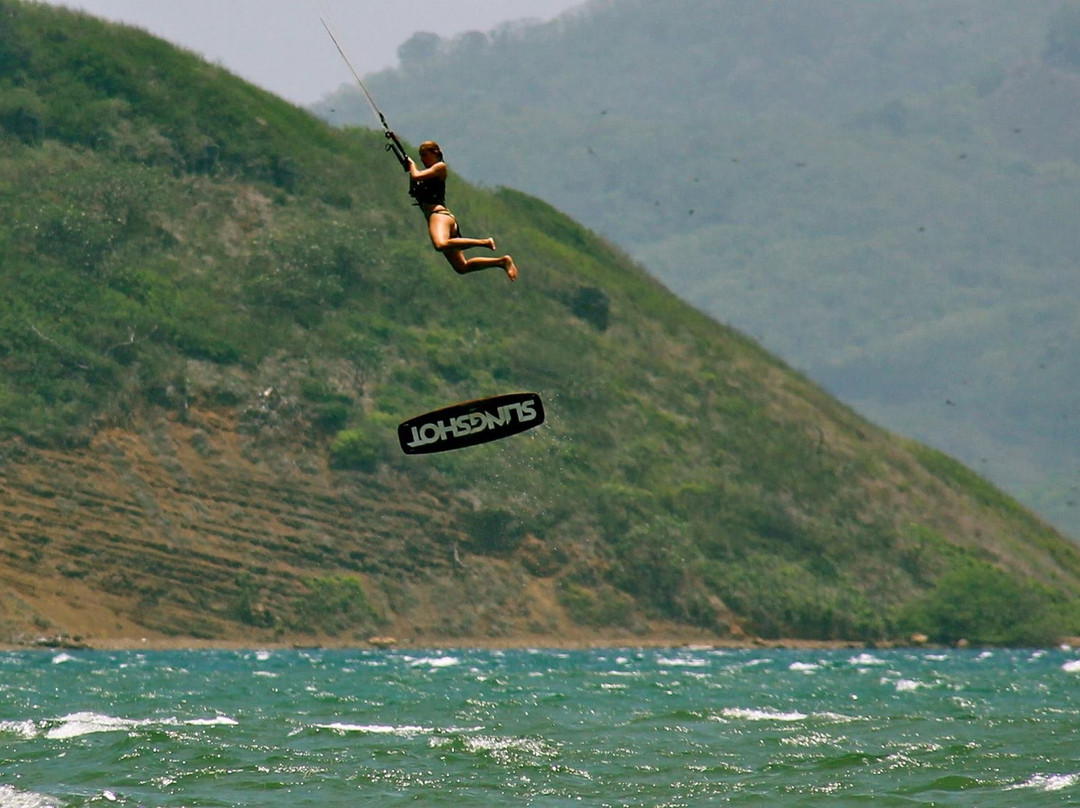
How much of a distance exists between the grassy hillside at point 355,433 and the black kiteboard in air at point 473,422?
38.2 metres

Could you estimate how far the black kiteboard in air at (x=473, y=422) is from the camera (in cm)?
2052

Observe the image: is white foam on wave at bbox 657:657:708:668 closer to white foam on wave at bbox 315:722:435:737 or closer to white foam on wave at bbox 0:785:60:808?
white foam on wave at bbox 315:722:435:737

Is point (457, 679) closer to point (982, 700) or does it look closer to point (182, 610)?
point (982, 700)

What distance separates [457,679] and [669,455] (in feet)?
120

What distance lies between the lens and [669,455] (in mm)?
78188

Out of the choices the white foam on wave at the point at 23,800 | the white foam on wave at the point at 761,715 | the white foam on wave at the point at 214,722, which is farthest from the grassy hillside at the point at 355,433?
the white foam on wave at the point at 23,800

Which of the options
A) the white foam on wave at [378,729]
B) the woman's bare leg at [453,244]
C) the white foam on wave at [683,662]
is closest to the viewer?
the woman's bare leg at [453,244]

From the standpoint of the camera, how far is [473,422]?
68.1 ft

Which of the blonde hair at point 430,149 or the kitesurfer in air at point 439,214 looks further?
the kitesurfer in air at point 439,214

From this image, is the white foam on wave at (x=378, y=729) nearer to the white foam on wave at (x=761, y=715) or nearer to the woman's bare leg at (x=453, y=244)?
the white foam on wave at (x=761, y=715)

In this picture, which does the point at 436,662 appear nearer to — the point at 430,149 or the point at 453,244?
the point at 453,244

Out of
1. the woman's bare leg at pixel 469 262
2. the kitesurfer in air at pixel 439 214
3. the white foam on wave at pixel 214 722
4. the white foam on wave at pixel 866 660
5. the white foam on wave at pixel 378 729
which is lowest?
the white foam on wave at pixel 866 660

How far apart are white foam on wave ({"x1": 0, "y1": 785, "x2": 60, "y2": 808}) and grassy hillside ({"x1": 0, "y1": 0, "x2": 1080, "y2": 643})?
34.3 m

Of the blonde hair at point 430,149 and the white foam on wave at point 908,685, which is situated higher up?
the blonde hair at point 430,149
